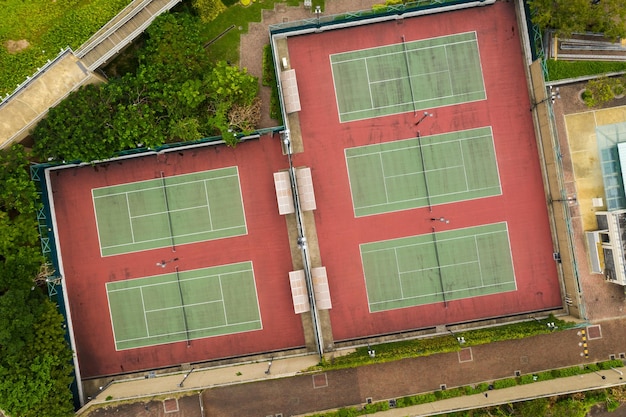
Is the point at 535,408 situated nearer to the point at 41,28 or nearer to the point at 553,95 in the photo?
the point at 553,95

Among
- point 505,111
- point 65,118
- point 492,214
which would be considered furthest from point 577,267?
point 65,118

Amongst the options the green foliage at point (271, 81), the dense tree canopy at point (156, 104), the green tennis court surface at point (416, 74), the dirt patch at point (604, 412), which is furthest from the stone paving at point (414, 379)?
the green foliage at point (271, 81)

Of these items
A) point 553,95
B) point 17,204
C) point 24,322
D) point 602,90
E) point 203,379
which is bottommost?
point 203,379

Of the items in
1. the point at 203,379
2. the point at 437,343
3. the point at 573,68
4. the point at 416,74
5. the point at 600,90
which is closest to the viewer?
the point at 600,90

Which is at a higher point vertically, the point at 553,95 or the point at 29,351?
the point at 553,95

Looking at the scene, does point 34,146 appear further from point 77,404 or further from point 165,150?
point 77,404

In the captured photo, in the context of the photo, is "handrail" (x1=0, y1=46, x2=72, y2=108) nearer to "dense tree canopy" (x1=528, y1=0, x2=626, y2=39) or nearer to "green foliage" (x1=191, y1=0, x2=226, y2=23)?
"green foliage" (x1=191, y1=0, x2=226, y2=23)

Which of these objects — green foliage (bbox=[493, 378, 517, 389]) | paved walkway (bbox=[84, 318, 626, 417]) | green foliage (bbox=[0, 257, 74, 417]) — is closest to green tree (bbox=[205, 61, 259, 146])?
green foliage (bbox=[0, 257, 74, 417])

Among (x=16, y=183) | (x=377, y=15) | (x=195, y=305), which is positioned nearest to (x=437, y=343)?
(x=195, y=305)
